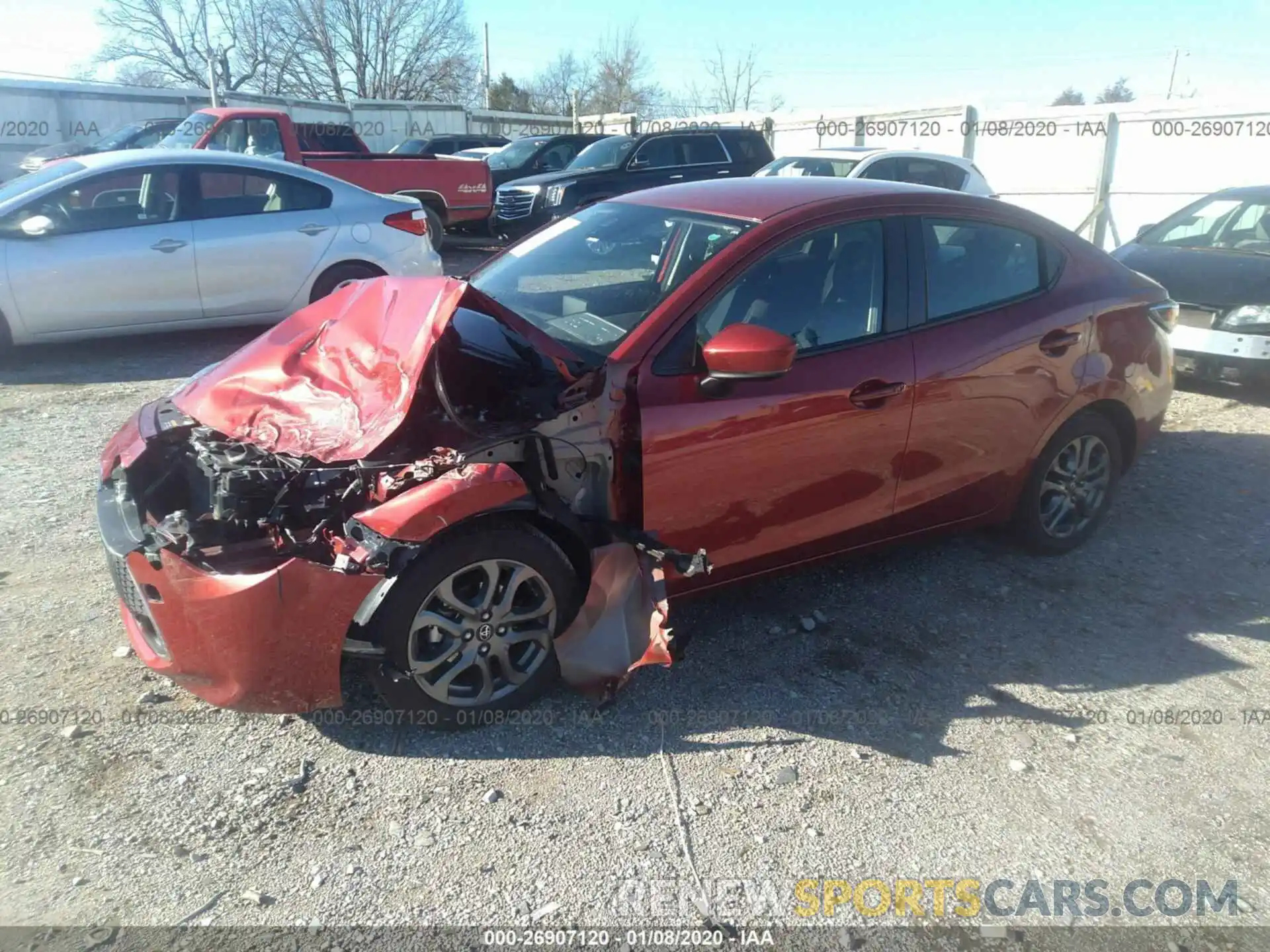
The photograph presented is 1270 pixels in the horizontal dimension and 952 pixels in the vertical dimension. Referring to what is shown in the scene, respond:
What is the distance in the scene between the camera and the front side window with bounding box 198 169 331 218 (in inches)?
313

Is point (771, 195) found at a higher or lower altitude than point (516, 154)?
lower

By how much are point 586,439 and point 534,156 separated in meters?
17.6

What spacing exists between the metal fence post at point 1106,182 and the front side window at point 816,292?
13.6 meters

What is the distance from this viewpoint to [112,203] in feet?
25.2

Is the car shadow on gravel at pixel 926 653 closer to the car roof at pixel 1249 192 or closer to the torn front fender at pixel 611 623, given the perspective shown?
the torn front fender at pixel 611 623

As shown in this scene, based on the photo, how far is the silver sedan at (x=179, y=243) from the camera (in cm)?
735

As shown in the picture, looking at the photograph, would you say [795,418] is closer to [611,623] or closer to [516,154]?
[611,623]

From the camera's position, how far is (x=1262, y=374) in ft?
23.3

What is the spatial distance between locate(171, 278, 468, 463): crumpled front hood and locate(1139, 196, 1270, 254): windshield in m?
7.61

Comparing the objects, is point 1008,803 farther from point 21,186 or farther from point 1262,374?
point 21,186

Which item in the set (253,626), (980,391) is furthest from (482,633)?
(980,391)

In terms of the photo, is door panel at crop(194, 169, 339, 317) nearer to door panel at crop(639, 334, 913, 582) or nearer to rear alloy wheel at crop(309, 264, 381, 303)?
rear alloy wheel at crop(309, 264, 381, 303)

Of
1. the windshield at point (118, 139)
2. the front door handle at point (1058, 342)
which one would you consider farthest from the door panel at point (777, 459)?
the windshield at point (118, 139)

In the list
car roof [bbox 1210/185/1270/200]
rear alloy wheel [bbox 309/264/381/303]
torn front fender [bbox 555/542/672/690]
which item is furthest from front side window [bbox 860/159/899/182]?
torn front fender [bbox 555/542/672/690]
